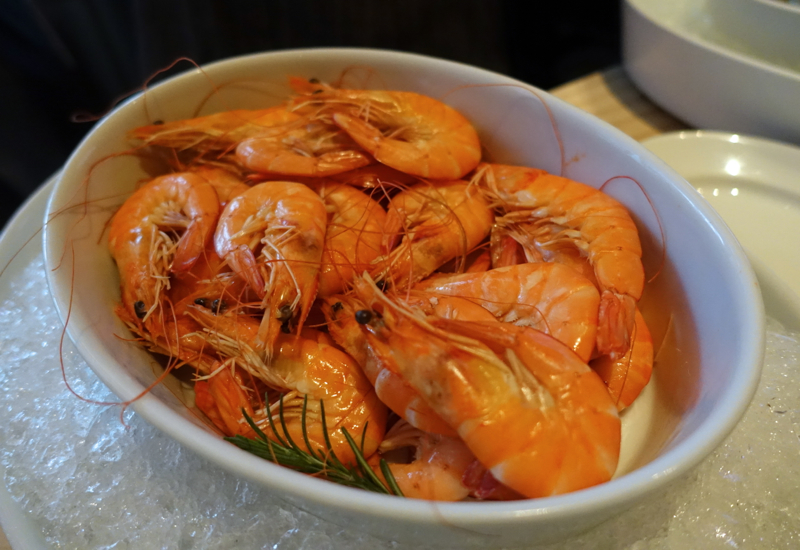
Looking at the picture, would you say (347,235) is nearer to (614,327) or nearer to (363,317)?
(363,317)

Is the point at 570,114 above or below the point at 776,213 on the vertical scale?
above

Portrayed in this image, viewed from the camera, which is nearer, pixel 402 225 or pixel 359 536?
pixel 359 536

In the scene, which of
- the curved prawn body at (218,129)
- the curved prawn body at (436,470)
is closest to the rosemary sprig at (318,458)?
the curved prawn body at (436,470)

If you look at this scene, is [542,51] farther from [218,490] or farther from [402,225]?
[218,490]

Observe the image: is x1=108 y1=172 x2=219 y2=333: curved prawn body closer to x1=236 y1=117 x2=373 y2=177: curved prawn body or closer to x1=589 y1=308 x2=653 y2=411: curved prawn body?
x1=236 y1=117 x2=373 y2=177: curved prawn body

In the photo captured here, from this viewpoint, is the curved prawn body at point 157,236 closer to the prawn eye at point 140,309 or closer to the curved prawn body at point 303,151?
the prawn eye at point 140,309

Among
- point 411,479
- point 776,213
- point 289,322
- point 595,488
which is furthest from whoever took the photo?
point 776,213

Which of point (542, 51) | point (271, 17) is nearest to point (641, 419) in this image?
point (271, 17)
